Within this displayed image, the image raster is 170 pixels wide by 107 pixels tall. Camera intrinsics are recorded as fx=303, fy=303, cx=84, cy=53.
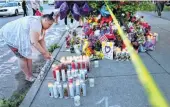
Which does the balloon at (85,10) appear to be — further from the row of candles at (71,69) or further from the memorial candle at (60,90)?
the memorial candle at (60,90)

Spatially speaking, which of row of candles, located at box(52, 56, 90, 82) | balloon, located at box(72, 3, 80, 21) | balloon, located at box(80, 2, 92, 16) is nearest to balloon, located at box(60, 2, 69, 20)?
balloon, located at box(72, 3, 80, 21)

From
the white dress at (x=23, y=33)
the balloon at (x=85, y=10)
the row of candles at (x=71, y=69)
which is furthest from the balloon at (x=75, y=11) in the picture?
the white dress at (x=23, y=33)

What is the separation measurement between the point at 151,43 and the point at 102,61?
1457 millimetres

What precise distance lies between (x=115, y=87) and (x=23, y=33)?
1791mm

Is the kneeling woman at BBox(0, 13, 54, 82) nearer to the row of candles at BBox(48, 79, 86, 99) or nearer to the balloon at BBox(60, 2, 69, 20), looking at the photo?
the balloon at BBox(60, 2, 69, 20)

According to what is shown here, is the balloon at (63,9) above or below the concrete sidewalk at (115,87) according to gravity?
above

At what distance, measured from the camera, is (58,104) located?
13.9ft

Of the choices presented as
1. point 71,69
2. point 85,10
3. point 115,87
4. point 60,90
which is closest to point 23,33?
point 71,69

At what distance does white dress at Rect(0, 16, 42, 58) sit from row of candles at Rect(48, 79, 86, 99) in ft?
3.38

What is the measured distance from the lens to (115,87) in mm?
4762

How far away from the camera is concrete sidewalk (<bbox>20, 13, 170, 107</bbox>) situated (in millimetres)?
4217

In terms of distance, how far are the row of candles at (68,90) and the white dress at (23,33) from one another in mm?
1030

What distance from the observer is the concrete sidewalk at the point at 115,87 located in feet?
13.8

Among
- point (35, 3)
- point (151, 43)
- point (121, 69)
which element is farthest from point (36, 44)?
point (35, 3)
